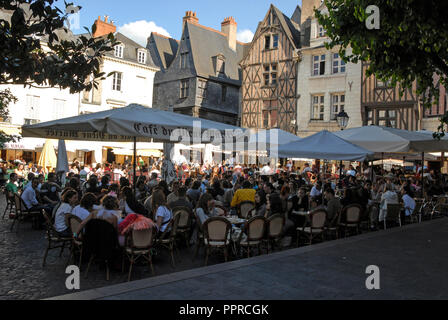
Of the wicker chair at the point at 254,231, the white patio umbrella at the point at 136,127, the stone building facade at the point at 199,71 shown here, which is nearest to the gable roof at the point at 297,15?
the stone building facade at the point at 199,71

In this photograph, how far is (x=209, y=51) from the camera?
3559cm

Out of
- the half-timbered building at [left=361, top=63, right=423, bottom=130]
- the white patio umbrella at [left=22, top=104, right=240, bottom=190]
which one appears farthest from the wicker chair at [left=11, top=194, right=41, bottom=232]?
the half-timbered building at [left=361, top=63, right=423, bottom=130]

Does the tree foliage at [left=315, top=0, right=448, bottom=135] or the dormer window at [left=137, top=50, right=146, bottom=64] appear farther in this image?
the dormer window at [left=137, top=50, right=146, bottom=64]

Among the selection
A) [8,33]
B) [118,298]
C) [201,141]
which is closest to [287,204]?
[201,141]

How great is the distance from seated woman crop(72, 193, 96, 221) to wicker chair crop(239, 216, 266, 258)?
270 centimetres

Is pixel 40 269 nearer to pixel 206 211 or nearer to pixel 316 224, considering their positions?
pixel 206 211

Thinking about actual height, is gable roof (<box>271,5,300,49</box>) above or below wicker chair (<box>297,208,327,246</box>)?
above

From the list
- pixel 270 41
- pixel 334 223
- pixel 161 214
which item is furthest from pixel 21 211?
pixel 270 41

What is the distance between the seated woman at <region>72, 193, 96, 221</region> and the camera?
6.59 meters

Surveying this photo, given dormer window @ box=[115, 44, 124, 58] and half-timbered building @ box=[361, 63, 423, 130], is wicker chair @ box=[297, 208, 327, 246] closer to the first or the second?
half-timbered building @ box=[361, 63, 423, 130]

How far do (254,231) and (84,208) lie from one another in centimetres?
298

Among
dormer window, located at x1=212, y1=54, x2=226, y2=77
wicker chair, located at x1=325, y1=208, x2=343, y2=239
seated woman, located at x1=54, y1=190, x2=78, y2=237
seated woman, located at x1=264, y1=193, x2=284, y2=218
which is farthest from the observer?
dormer window, located at x1=212, y1=54, x2=226, y2=77

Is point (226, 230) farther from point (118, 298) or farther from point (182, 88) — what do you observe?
point (182, 88)

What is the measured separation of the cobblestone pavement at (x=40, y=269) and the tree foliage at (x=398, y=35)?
4.82m
